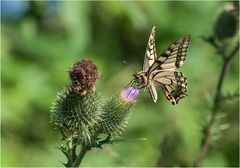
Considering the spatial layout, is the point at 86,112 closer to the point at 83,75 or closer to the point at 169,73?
the point at 83,75

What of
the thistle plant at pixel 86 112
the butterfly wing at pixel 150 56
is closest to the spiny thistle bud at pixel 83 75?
the thistle plant at pixel 86 112

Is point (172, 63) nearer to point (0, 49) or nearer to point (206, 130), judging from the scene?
point (206, 130)

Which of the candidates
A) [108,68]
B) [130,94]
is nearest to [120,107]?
[130,94]

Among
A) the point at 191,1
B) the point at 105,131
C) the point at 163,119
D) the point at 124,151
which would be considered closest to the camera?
the point at 105,131

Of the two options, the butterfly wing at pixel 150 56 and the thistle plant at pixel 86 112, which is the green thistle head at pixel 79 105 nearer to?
the thistle plant at pixel 86 112

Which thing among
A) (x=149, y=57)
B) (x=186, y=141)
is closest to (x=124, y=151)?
(x=186, y=141)
